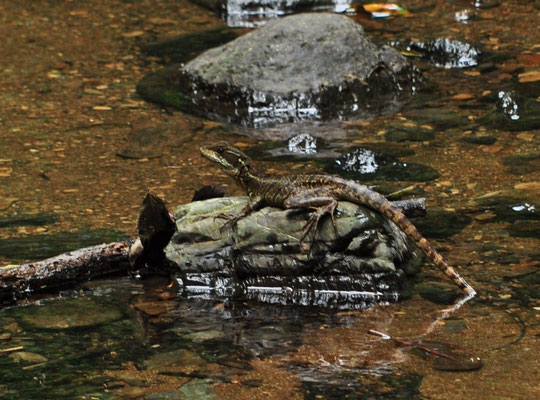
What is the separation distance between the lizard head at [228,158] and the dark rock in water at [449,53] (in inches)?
167

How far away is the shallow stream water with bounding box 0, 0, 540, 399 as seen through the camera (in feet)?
15.4

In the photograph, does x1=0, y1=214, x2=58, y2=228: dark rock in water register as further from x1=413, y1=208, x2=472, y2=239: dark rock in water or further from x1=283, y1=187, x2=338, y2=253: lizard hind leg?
x1=413, y1=208, x2=472, y2=239: dark rock in water

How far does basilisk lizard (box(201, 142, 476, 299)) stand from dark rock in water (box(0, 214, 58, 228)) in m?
1.48

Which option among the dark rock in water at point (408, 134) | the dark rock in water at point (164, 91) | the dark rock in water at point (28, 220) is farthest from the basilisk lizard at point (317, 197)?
the dark rock in water at point (164, 91)

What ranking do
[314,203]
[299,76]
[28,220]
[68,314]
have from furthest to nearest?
[299,76] < [28,220] < [314,203] < [68,314]

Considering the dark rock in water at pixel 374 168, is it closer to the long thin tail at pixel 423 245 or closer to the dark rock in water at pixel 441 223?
the dark rock in water at pixel 441 223

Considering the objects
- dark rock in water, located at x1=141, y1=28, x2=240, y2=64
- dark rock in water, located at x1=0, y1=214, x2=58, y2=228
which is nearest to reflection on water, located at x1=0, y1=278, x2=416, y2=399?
dark rock in water, located at x1=0, y1=214, x2=58, y2=228

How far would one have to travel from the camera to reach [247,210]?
593 cm

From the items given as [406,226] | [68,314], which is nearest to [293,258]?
[406,226]

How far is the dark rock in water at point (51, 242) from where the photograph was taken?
6191 millimetres

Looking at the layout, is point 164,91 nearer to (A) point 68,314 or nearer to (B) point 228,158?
(B) point 228,158

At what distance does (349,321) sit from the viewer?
5320mm

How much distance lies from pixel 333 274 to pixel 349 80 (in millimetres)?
3732

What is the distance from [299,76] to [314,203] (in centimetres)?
351
